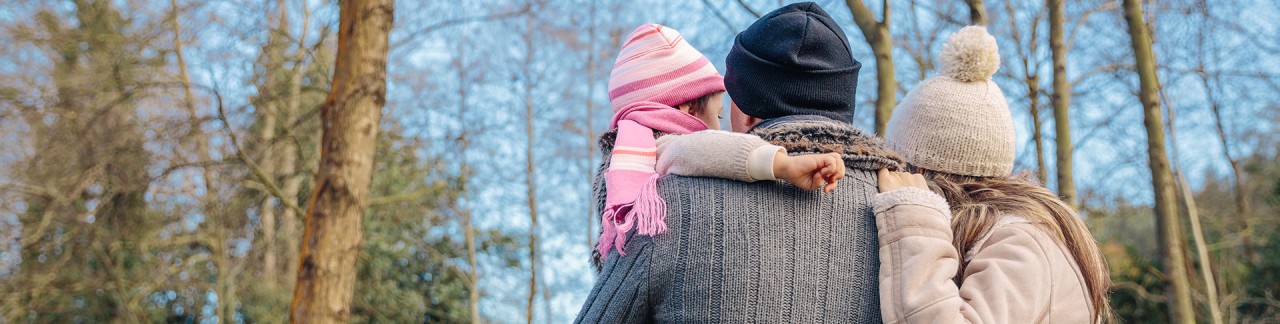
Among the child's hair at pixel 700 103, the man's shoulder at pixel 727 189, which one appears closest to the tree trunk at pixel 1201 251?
the child's hair at pixel 700 103

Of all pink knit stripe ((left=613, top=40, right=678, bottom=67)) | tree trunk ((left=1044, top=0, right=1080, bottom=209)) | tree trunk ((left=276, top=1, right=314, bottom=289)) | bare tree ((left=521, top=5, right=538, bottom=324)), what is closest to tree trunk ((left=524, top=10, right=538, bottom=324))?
bare tree ((left=521, top=5, right=538, bottom=324))

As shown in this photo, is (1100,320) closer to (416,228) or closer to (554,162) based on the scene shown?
(554,162)

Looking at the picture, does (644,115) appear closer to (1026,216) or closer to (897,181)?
(897,181)

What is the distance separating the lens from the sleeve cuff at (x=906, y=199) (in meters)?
1.65

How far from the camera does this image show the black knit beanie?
1.77 metres

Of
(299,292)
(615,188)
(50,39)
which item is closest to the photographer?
(615,188)

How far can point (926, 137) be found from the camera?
1.97 m

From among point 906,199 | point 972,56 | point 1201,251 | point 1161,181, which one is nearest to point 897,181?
point 906,199

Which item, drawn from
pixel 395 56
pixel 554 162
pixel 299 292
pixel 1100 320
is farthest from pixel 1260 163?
pixel 1100 320

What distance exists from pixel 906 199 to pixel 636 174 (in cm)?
44

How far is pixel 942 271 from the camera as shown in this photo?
164 centimetres

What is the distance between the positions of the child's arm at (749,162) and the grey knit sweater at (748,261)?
0.03 metres

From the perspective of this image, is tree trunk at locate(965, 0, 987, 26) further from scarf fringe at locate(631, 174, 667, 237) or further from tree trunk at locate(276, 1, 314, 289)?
tree trunk at locate(276, 1, 314, 289)

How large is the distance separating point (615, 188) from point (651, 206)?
0.51ft
